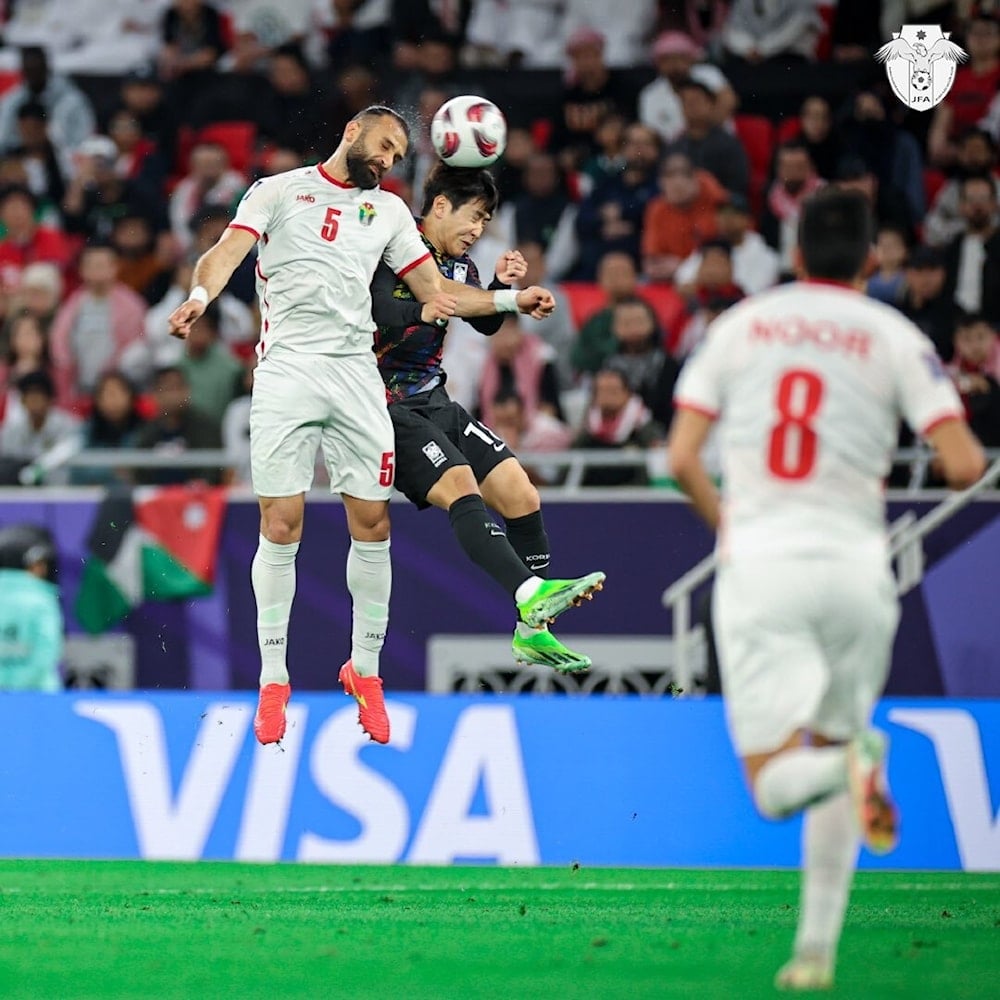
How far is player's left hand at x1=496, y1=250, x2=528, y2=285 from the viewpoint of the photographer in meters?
8.49

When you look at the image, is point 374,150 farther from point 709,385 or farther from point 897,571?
point 897,571

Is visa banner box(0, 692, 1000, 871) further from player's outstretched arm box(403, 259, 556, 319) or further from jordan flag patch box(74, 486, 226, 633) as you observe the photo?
player's outstretched arm box(403, 259, 556, 319)

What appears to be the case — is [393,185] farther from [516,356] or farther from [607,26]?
[607,26]

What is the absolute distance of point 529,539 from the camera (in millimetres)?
8945

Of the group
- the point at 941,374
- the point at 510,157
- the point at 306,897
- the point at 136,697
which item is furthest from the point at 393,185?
the point at 941,374

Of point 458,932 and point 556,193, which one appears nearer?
point 458,932

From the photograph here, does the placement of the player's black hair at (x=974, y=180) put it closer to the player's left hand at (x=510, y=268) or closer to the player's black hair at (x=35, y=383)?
the player's left hand at (x=510, y=268)

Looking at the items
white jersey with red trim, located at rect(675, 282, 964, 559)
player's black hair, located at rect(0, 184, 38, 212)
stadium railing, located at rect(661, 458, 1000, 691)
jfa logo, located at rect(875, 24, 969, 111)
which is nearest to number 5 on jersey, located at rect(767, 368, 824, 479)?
white jersey with red trim, located at rect(675, 282, 964, 559)

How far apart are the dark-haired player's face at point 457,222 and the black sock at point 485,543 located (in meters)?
1.14

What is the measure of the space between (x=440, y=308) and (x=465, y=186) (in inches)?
32.9

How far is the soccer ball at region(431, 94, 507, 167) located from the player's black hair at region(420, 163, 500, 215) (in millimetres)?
72

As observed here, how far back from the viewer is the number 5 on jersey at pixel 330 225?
8.41 metres

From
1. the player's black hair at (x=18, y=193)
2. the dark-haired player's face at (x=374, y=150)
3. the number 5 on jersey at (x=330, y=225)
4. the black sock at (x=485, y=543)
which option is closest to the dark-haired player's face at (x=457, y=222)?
the dark-haired player's face at (x=374, y=150)

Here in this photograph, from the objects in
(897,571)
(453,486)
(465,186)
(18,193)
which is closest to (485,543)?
(453,486)
